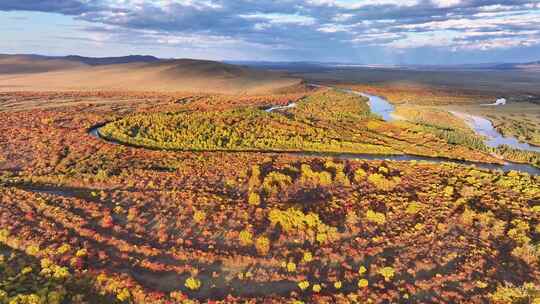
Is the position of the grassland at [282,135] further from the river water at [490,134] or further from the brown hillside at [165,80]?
the brown hillside at [165,80]

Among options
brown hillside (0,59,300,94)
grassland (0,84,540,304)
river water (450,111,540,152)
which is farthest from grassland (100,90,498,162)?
brown hillside (0,59,300,94)

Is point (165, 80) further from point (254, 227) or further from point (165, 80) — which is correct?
point (254, 227)

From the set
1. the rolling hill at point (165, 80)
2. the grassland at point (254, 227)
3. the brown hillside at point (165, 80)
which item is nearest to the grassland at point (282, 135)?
the grassland at point (254, 227)

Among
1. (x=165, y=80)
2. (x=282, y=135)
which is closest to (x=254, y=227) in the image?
(x=282, y=135)

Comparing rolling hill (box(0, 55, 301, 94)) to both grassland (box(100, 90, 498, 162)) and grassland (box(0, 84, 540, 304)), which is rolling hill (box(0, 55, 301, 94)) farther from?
grassland (box(0, 84, 540, 304))

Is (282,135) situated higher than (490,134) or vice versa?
(282,135)

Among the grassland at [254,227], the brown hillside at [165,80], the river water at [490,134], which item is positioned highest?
the brown hillside at [165,80]

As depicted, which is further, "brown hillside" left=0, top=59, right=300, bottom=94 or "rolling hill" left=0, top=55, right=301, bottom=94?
"brown hillside" left=0, top=59, right=300, bottom=94

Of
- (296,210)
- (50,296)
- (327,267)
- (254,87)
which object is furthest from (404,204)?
(254,87)
